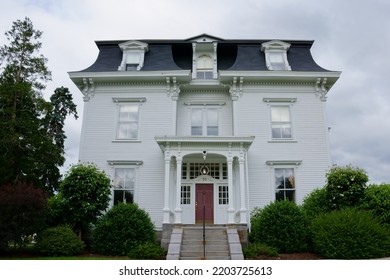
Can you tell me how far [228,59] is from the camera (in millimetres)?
20031

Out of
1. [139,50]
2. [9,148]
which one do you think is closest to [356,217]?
[139,50]

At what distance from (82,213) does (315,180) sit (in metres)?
11.1

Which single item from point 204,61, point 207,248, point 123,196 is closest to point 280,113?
point 204,61

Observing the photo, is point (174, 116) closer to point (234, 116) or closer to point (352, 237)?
point (234, 116)

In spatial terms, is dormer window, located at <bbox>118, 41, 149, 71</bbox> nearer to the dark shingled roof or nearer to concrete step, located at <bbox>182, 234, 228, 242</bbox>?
the dark shingled roof

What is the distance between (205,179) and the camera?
17297 mm

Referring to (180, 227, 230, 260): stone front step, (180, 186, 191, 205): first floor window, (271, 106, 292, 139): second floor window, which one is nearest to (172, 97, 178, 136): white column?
(180, 186, 191, 205): first floor window

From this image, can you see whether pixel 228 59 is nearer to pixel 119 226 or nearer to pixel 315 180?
pixel 315 180

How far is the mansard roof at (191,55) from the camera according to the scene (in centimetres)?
1894

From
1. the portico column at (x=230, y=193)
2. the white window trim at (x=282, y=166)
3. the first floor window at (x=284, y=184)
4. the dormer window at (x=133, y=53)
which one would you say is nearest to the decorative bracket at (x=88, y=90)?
the dormer window at (x=133, y=53)

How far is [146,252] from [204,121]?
7.96 m

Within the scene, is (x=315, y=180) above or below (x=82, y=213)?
above

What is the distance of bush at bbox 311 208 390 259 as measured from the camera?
11.8 m
